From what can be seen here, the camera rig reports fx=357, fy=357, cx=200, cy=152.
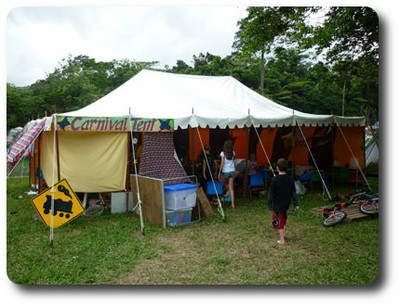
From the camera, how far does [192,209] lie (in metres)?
6.59

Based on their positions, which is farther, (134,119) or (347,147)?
(347,147)

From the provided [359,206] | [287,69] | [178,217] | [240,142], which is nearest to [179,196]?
[178,217]

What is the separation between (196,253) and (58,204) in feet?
6.83

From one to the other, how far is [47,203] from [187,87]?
4.82 meters

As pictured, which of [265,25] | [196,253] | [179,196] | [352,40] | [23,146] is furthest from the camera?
[265,25]

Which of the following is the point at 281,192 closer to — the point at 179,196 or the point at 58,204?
the point at 179,196

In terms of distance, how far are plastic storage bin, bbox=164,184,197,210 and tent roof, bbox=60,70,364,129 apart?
57.7 inches

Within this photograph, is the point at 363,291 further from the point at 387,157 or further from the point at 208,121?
the point at 208,121

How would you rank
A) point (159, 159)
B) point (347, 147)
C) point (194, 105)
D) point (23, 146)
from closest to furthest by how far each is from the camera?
1. point (23, 146)
2. point (159, 159)
3. point (194, 105)
4. point (347, 147)

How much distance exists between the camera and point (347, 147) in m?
10.2

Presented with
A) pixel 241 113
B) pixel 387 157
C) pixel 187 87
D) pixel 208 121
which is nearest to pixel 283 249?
pixel 387 157

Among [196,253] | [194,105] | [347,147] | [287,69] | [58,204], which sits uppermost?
[287,69]

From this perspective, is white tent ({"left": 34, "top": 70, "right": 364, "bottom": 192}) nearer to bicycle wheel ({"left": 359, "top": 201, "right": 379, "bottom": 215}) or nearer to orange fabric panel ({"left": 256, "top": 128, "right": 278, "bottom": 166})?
orange fabric panel ({"left": 256, "top": 128, "right": 278, "bottom": 166})

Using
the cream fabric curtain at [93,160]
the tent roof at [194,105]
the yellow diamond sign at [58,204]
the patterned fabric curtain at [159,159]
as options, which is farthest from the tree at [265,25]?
the yellow diamond sign at [58,204]
